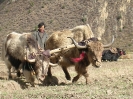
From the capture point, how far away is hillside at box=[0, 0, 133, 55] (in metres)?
47.4

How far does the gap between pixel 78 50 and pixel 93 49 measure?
3.23 ft

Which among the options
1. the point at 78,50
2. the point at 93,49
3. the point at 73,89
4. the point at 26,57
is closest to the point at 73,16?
the point at 78,50

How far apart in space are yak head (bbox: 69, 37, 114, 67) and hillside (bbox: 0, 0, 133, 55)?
113 ft

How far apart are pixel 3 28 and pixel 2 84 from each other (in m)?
38.0

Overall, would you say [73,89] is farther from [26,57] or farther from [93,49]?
[26,57]

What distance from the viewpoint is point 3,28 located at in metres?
47.8

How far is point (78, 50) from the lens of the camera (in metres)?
12.1

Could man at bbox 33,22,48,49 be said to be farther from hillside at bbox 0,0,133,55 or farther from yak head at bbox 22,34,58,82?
hillside at bbox 0,0,133,55

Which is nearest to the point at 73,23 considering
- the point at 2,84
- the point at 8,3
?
the point at 8,3

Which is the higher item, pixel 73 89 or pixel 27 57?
pixel 27 57

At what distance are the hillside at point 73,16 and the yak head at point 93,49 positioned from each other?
34416 mm

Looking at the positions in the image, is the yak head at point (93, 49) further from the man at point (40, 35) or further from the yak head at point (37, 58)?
the yak head at point (37, 58)

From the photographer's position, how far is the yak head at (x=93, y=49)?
1109 cm

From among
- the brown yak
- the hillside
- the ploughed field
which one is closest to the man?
the brown yak
